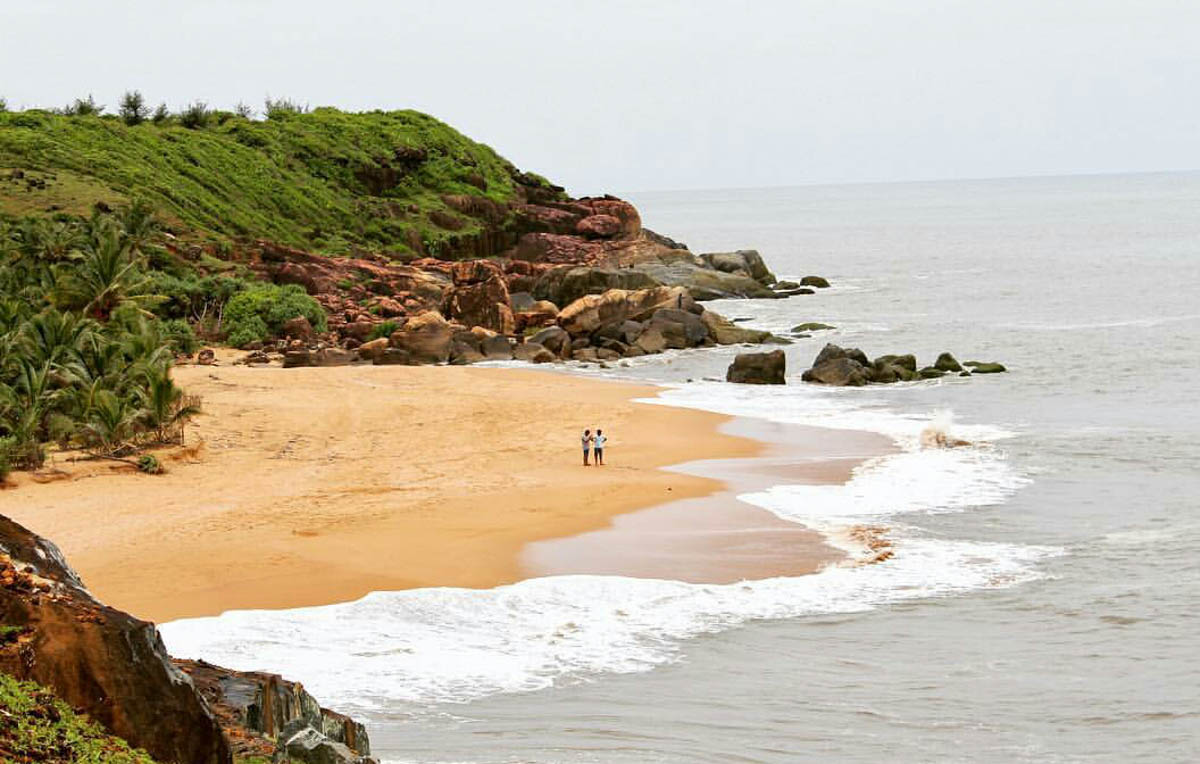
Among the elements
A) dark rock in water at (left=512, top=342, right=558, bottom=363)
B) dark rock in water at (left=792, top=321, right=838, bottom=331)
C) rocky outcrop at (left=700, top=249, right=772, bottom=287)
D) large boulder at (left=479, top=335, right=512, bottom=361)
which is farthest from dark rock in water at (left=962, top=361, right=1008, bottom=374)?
rocky outcrop at (left=700, top=249, right=772, bottom=287)

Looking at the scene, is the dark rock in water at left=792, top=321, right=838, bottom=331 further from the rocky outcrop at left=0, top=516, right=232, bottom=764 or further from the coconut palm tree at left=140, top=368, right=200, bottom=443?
the rocky outcrop at left=0, top=516, right=232, bottom=764

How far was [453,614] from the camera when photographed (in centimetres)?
1784

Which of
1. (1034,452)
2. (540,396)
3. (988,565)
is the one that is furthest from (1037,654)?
(540,396)

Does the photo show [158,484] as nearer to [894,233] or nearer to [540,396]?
[540,396]

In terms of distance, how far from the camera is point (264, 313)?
53.0 metres

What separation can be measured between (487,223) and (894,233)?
91343 millimetres

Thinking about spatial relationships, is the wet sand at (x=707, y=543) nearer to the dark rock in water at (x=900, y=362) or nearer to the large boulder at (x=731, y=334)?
the dark rock in water at (x=900, y=362)

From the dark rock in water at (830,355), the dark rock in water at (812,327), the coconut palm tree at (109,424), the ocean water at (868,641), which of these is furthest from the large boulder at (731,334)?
the coconut palm tree at (109,424)

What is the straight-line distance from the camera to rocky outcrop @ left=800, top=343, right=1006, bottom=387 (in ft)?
147

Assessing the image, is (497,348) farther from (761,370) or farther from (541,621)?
(541,621)

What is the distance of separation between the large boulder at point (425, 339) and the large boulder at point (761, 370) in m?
12.4

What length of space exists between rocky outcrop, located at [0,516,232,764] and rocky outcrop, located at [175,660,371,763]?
3.43 ft

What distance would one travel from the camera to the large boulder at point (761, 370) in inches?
1770

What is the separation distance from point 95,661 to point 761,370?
38.6 m
